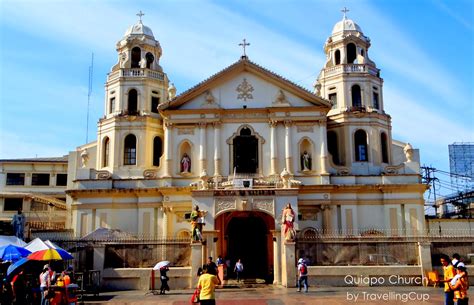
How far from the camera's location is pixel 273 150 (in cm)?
4141

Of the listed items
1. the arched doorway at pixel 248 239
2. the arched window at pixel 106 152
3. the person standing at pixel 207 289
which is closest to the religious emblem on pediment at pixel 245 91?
the arched doorway at pixel 248 239

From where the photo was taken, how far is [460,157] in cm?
8550

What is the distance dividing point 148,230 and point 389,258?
1991 cm

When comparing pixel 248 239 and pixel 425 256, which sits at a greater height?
pixel 248 239

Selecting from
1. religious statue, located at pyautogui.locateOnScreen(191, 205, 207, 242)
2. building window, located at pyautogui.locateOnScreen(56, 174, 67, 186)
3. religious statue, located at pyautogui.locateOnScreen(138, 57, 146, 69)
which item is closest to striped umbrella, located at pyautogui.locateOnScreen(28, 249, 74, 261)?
religious statue, located at pyautogui.locateOnScreen(191, 205, 207, 242)

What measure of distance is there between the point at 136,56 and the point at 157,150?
8.81 meters

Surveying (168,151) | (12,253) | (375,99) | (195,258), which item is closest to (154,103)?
(168,151)

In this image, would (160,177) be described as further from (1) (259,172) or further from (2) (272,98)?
(2) (272,98)

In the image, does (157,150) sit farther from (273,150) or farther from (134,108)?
(273,150)

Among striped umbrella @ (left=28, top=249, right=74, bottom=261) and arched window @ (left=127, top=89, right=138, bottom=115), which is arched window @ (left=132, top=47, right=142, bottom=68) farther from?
striped umbrella @ (left=28, top=249, right=74, bottom=261)

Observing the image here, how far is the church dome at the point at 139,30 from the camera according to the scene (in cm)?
4716

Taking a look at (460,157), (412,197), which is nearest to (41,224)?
(412,197)

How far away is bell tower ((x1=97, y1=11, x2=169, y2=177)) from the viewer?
44.2 metres

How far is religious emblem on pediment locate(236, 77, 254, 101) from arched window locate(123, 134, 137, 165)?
31.7 feet
